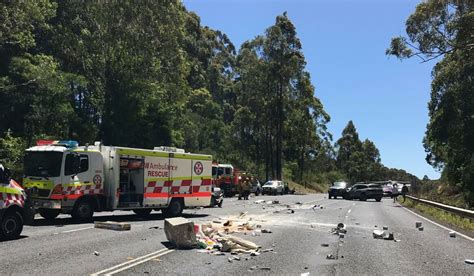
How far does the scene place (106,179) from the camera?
1817cm

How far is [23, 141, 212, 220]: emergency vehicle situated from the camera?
54.9 feet

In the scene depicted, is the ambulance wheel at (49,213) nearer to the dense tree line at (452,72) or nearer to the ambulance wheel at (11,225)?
the ambulance wheel at (11,225)

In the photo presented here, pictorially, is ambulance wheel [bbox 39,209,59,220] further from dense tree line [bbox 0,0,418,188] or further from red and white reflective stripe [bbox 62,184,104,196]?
dense tree line [bbox 0,0,418,188]

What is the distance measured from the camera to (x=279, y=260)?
10117mm

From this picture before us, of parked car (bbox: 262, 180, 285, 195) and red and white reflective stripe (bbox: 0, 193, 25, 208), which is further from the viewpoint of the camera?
parked car (bbox: 262, 180, 285, 195)

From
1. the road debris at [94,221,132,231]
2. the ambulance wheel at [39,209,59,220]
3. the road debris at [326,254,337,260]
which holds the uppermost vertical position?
the ambulance wheel at [39,209,59,220]

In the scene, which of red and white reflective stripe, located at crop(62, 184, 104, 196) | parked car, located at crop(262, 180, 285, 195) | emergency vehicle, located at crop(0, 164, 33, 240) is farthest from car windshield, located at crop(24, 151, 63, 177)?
parked car, located at crop(262, 180, 285, 195)

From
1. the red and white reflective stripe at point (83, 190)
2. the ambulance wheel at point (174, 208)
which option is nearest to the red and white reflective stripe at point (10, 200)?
the red and white reflective stripe at point (83, 190)

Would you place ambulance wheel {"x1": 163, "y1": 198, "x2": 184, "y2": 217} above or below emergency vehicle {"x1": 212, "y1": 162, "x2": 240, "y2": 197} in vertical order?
below

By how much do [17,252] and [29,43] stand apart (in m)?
20.8

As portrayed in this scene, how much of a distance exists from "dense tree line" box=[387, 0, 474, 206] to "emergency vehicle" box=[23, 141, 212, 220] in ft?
44.7

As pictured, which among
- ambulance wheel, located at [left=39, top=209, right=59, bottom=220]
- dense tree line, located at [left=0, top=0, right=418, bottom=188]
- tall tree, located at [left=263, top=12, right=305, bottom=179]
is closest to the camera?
ambulance wheel, located at [left=39, top=209, right=59, bottom=220]

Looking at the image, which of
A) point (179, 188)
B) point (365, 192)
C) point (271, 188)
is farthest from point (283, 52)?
point (179, 188)

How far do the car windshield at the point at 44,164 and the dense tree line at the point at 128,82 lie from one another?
34.5 feet
